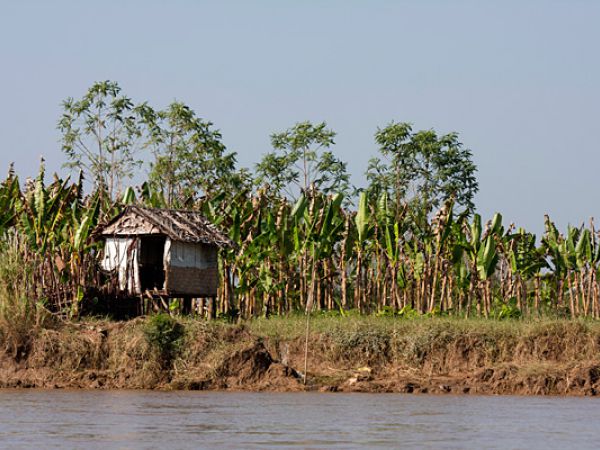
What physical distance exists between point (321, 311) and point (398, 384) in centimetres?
538

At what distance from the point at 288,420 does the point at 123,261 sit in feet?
32.2

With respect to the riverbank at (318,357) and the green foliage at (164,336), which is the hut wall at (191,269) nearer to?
the riverbank at (318,357)

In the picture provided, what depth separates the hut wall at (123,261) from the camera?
2338cm

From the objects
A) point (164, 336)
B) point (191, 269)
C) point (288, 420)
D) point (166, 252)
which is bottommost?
point (288, 420)

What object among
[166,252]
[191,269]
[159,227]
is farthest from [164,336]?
[191,269]

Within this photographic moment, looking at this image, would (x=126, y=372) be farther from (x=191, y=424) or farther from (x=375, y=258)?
(x=375, y=258)

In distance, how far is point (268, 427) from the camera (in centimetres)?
1386

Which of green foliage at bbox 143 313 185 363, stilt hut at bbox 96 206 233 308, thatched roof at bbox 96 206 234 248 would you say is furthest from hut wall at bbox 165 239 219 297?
green foliage at bbox 143 313 185 363

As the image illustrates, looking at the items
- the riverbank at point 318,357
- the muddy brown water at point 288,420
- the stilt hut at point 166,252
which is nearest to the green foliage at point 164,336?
the riverbank at point 318,357

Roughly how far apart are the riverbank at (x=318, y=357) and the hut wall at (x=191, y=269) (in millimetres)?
2645

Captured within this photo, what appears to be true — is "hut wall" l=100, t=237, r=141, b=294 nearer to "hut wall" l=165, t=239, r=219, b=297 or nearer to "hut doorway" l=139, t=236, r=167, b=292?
"hut doorway" l=139, t=236, r=167, b=292

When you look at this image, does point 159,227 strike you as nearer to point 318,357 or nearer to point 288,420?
point 318,357

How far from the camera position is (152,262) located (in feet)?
81.4

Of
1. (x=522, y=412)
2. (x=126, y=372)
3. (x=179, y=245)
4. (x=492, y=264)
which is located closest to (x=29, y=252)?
(x=179, y=245)
